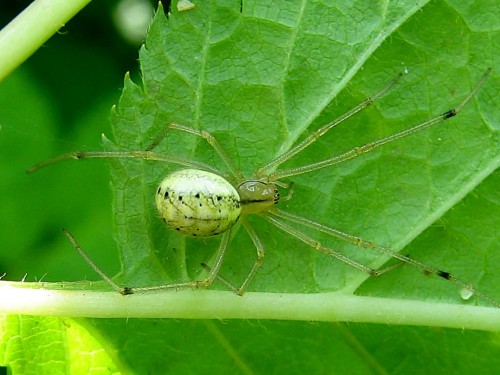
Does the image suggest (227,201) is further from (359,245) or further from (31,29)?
(31,29)

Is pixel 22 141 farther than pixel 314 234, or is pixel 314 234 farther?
pixel 22 141

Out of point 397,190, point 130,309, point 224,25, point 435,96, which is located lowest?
point 130,309

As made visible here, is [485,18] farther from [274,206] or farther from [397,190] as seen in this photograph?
[274,206]

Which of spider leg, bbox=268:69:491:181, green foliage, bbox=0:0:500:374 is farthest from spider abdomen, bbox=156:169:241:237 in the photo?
spider leg, bbox=268:69:491:181

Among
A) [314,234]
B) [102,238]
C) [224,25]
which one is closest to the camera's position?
[224,25]

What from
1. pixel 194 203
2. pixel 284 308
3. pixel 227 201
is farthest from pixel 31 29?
pixel 284 308

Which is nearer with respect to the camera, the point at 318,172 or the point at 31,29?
the point at 31,29

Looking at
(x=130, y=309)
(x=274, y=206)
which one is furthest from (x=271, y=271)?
(x=130, y=309)
